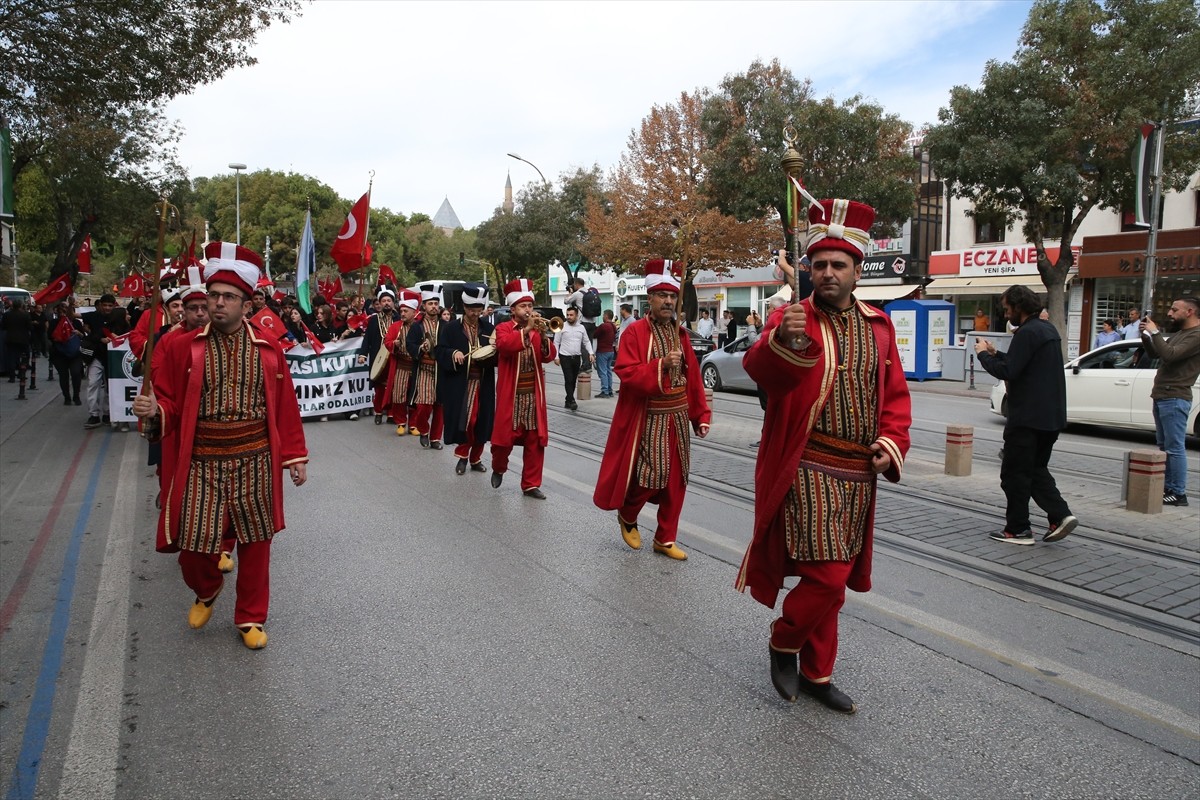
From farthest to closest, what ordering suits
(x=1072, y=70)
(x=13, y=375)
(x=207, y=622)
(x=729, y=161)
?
(x=729, y=161)
(x=13, y=375)
(x=1072, y=70)
(x=207, y=622)

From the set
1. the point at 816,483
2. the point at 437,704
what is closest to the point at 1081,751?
the point at 816,483

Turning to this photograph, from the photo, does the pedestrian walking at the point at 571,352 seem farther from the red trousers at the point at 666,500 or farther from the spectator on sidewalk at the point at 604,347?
the red trousers at the point at 666,500

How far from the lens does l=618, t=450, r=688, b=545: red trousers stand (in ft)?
19.4

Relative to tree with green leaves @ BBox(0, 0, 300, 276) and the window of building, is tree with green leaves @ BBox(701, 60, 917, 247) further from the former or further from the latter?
tree with green leaves @ BBox(0, 0, 300, 276)

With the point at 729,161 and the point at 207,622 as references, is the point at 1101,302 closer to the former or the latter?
the point at 729,161

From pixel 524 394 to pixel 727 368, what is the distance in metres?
12.0

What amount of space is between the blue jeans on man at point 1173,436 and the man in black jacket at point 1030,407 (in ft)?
5.93

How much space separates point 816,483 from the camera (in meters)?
3.51

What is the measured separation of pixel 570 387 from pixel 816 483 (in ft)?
40.4

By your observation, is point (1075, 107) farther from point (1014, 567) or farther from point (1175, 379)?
point (1014, 567)

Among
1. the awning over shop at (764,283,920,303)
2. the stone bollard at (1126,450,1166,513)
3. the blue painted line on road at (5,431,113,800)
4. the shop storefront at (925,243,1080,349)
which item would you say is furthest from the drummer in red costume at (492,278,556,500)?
the awning over shop at (764,283,920,303)

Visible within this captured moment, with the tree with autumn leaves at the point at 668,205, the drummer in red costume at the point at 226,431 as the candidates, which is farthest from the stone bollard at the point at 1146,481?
the tree with autumn leaves at the point at 668,205

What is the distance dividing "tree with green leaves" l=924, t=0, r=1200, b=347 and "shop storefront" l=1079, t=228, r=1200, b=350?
11.9ft

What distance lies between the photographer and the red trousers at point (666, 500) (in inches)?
233
